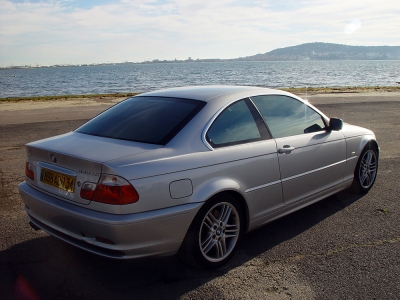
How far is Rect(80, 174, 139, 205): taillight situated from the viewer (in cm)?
295

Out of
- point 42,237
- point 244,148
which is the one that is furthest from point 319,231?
point 42,237

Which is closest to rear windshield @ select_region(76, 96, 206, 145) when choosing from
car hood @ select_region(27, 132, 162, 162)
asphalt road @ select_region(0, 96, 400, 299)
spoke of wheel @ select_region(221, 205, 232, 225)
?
car hood @ select_region(27, 132, 162, 162)

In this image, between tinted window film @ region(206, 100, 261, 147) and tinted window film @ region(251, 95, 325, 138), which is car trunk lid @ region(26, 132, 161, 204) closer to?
tinted window film @ region(206, 100, 261, 147)

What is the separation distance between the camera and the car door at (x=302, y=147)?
13.5 feet

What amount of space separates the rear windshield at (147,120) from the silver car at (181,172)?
12 millimetres

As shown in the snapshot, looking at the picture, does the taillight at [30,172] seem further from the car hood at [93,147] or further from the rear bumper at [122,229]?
the rear bumper at [122,229]

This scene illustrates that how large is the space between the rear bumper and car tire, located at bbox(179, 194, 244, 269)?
122mm

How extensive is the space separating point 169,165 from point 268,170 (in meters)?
1.15

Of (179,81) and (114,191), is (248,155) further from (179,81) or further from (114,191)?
(179,81)

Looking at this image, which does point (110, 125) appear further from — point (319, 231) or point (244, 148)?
point (319, 231)

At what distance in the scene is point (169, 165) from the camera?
3.14m

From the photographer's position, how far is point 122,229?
2928mm

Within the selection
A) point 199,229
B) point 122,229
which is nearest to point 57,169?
point 122,229

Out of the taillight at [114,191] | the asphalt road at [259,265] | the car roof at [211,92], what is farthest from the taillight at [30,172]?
the car roof at [211,92]
